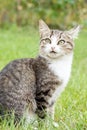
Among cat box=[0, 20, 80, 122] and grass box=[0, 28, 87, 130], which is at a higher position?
cat box=[0, 20, 80, 122]

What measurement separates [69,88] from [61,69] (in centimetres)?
157

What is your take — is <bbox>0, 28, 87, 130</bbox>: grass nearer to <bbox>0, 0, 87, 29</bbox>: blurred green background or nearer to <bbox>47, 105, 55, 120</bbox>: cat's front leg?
<bbox>47, 105, 55, 120</bbox>: cat's front leg

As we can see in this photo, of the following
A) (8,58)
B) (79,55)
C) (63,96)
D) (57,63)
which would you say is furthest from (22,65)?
(79,55)

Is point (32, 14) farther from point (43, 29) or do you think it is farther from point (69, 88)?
point (43, 29)

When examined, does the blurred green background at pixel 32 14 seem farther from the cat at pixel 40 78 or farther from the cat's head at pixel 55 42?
the cat at pixel 40 78

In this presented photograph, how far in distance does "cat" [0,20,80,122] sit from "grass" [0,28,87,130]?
254 mm

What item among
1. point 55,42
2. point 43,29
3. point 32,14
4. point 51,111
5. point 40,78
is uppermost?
point 43,29

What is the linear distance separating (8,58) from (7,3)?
7531mm

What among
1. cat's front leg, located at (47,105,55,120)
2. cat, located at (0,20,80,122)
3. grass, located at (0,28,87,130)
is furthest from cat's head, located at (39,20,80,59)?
grass, located at (0,28,87,130)

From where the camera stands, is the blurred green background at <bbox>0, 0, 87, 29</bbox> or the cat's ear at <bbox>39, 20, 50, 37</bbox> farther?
the blurred green background at <bbox>0, 0, 87, 29</bbox>

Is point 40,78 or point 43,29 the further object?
point 43,29

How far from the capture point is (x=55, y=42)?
5145 mm

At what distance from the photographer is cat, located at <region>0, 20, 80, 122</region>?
15.9 feet

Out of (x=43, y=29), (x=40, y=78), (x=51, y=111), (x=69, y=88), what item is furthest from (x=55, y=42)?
(x=69, y=88)
